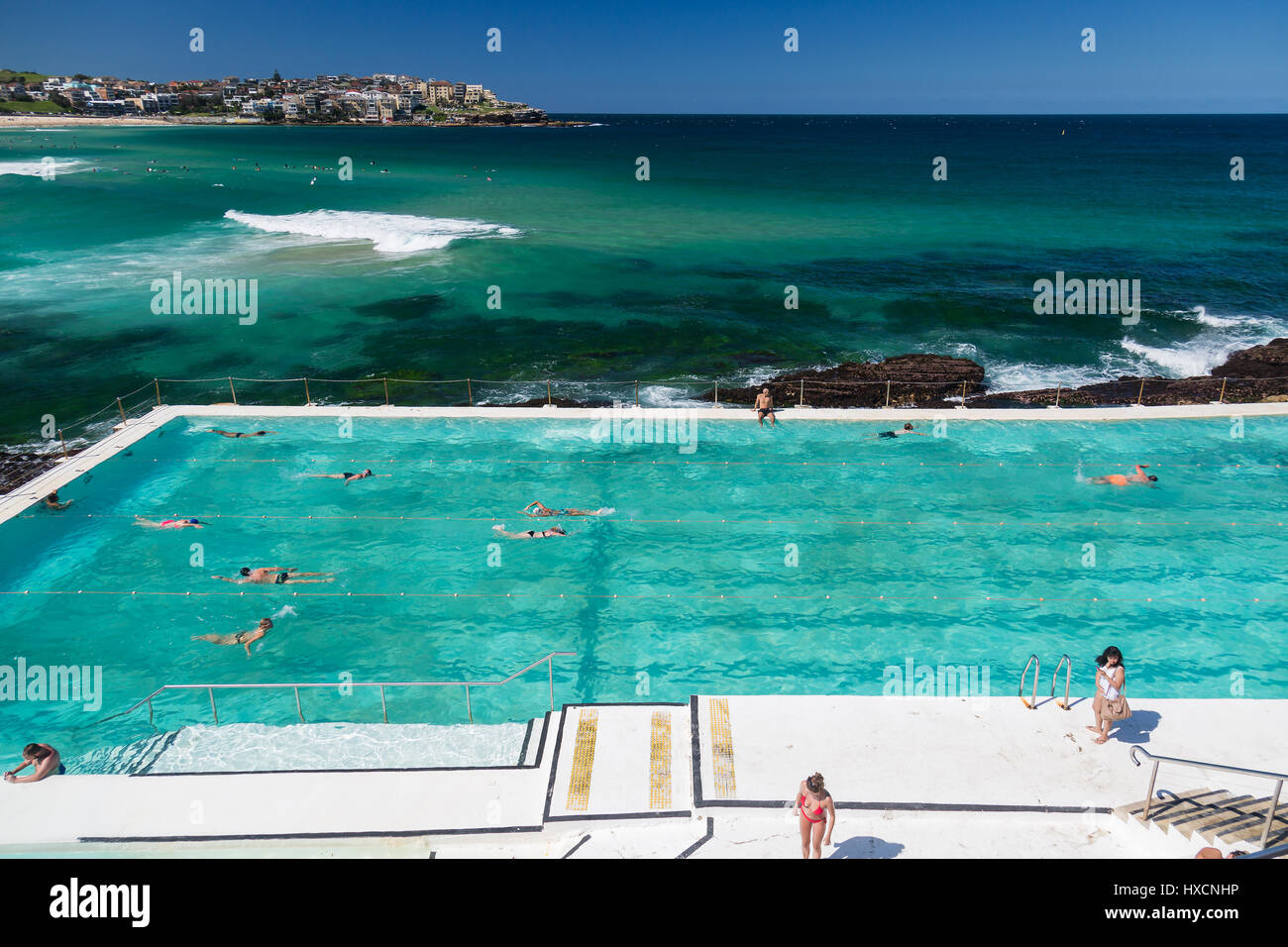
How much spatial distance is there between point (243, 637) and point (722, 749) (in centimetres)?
892

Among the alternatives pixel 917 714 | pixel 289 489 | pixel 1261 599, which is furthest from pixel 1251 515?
pixel 289 489

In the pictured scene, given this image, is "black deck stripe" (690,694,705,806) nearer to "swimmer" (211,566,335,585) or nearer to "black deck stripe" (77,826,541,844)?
"black deck stripe" (77,826,541,844)

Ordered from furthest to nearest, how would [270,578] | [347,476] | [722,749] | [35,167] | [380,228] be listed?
[35,167] < [380,228] < [347,476] < [270,578] < [722,749]

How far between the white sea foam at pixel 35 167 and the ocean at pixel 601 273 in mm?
882

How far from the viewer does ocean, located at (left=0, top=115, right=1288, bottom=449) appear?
105ft

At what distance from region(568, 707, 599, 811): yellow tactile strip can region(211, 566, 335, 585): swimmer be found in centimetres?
716

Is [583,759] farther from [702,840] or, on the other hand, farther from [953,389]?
[953,389]

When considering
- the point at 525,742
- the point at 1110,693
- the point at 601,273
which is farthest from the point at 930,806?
the point at 601,273

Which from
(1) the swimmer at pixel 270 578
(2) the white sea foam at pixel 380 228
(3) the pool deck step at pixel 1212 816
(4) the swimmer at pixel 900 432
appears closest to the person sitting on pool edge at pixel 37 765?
(1) the swimmer at pixel 270 578

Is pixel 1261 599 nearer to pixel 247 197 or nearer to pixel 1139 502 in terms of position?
pixel 1139 502

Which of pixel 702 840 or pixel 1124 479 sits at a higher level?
pixel 1124 479

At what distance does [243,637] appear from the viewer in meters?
13.7

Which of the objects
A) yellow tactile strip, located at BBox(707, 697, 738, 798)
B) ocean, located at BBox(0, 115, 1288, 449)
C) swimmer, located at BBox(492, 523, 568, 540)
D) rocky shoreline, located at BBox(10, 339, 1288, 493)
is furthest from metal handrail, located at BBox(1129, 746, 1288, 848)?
ocean, located at BBox(0, 115, 1288, 449)

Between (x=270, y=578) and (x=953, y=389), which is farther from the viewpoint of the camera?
(x=953, y=389)
